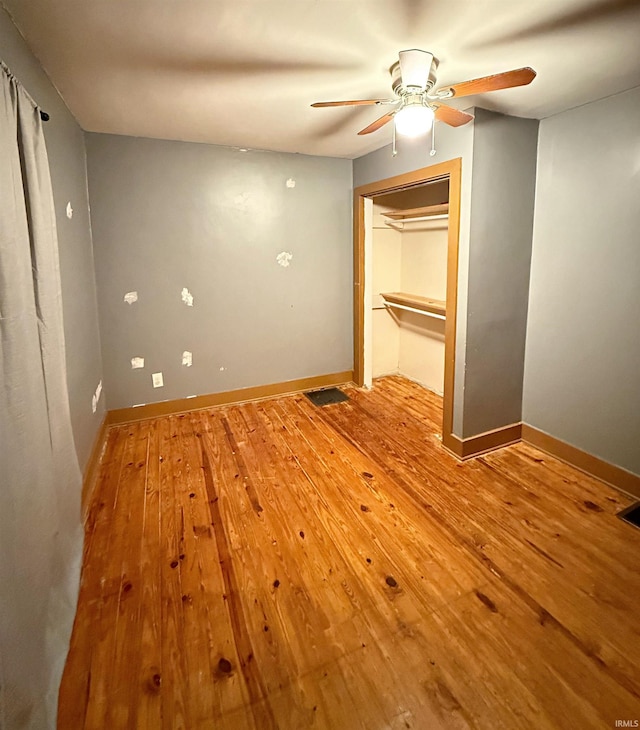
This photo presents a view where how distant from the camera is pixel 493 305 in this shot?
2.70 meters

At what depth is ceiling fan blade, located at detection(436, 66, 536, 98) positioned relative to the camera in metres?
1.47

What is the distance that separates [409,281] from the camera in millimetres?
4285

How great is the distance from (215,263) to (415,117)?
7.14 ft

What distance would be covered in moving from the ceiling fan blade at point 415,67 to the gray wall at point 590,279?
1218 millimetres

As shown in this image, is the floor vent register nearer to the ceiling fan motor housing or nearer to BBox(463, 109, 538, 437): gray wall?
BBox(463, 109, 538, 437): gray wall

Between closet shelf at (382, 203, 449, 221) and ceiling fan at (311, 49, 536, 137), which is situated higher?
ceiling fan at (311, 49, 536, 137)

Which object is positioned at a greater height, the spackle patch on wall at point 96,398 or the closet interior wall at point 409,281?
the closet interior wall at point 409,281

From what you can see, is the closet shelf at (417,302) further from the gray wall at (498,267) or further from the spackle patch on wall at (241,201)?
the spackle patch on wall at (241,201)

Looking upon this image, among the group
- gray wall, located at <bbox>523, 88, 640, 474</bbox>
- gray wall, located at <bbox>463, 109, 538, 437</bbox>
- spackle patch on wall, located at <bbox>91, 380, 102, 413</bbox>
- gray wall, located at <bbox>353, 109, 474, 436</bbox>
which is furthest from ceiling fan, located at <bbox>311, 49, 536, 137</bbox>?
spackle patch on wall, located at <bbox>91, 380, 102, 413</bbox>

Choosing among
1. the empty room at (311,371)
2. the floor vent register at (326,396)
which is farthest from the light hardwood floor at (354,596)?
the floor vent register at (326,396)

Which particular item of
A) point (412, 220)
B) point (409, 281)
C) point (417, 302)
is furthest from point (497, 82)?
point (409, 281)

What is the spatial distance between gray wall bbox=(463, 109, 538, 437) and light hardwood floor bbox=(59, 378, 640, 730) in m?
0.43

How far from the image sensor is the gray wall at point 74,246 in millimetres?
1918

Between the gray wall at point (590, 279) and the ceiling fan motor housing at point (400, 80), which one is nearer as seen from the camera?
the ceiling fan motor housing at point (400, 80)
